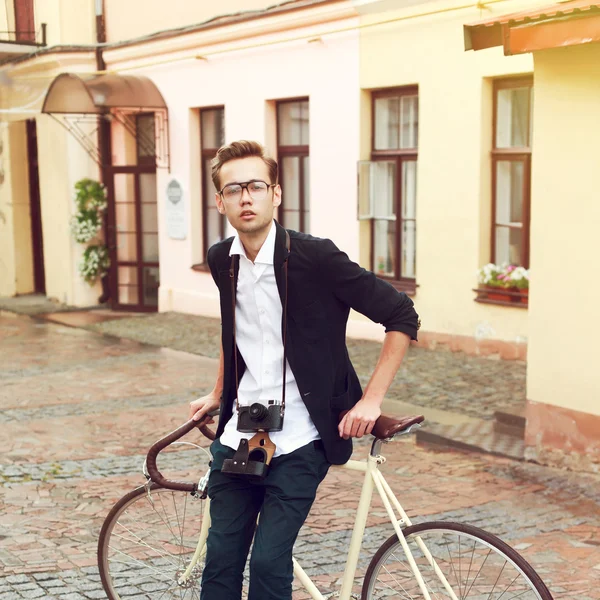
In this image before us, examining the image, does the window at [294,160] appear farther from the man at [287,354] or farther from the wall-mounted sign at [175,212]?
the man at [287,354]

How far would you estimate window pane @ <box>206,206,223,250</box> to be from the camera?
1514cm

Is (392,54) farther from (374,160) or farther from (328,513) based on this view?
(328,513)

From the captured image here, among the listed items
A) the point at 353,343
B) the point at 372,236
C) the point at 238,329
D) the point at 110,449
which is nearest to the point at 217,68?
the point at 372,236

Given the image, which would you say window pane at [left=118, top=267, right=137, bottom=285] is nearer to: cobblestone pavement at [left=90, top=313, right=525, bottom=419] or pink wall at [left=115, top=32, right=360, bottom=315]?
pink wall at [left=115, top=32, right=360, bottom=315]

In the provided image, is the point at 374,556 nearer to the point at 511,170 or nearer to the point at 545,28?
the point at 545,28

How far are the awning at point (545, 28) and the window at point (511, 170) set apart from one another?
415 cm

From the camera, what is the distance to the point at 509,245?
11023 mm

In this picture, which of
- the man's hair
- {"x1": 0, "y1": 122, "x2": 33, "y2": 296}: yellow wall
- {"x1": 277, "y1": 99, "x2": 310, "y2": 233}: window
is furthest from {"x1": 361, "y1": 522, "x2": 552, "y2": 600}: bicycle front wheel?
{"x1": 0, "y1": 122, "x2": 33, "y2": 296}: yellow wall

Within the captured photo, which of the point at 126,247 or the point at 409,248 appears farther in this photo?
the point at 126,247

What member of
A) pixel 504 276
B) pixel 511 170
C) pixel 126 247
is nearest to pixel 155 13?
pixel 126 247

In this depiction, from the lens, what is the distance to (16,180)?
18219 mm

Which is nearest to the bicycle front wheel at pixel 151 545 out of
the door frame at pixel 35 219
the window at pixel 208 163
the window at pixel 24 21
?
the window at pixel 208 163

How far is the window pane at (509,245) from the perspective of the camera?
10930 millimetres

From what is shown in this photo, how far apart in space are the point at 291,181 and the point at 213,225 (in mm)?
1987
